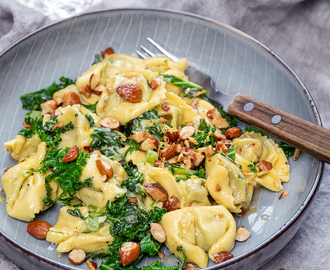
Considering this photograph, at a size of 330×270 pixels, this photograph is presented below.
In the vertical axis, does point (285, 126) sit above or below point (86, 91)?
above

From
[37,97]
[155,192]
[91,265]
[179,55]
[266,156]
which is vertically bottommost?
[91,265]

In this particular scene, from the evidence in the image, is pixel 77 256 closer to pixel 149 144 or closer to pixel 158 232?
pixel 158 232

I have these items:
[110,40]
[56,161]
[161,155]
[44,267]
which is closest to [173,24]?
[110,40]

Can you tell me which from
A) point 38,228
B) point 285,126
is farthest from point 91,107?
point 285,126

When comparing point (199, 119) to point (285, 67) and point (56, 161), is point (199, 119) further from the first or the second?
point (56, 161)

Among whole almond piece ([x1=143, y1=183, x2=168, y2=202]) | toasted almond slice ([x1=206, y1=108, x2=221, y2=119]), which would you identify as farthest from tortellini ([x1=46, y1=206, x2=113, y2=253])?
toasted almond slice ([x1=206, y1=108, x2=221, y2=119])

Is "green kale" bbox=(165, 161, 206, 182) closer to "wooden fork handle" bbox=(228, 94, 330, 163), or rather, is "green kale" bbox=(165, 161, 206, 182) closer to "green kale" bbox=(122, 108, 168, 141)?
"green kale" bbox=(122, 108, 168, 141)

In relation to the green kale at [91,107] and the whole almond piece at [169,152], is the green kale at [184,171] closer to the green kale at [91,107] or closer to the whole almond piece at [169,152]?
the whole almond piece at [169,152]
